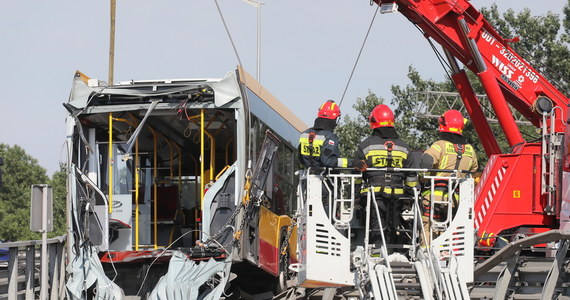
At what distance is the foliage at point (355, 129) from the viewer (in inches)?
1431

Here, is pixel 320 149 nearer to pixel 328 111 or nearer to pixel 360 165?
pixel 328 111

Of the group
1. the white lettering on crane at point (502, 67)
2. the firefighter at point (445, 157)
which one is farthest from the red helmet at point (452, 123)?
the white lettering on crane at point (502, 67)

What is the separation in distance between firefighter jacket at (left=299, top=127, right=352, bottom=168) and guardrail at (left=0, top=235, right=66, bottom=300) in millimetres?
3533

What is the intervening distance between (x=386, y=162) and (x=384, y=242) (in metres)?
1.16

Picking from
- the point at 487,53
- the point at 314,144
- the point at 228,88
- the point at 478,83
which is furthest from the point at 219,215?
the point at 478,83

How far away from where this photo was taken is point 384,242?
984 centimetres

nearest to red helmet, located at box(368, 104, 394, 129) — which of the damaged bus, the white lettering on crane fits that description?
the damaged bus

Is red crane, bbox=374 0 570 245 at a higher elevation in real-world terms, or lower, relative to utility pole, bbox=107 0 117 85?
lower

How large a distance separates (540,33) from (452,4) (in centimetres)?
2645

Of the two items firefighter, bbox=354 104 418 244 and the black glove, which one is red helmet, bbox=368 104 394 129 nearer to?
firefighter, bbox=354 104 418 244

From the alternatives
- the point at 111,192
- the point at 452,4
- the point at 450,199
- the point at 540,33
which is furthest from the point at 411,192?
the point at 540,33

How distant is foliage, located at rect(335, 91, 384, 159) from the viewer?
1431 inches

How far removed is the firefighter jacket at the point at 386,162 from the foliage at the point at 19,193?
151ft

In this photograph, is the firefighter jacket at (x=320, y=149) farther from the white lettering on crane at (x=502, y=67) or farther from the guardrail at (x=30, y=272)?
the white lettering on crane at (x=502, y=67)
